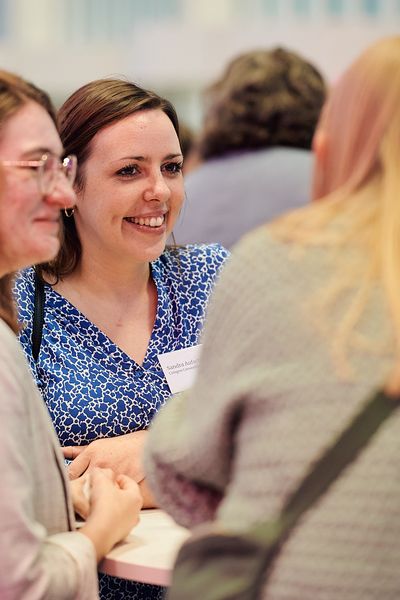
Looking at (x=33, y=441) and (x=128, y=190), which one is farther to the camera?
(x=128, y=190)

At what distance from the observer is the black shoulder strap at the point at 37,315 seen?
2.49 m

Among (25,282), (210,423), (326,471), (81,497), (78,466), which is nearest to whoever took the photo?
(326,471)

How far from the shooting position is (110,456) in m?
2.35

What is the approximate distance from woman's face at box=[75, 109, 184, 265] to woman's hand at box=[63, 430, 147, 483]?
20.4 inches

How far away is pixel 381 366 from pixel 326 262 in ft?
0.51

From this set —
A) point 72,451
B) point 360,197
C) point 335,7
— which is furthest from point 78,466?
point 335,7

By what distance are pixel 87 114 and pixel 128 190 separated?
214 millimetres

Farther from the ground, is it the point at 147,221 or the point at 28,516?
the point at 147,221

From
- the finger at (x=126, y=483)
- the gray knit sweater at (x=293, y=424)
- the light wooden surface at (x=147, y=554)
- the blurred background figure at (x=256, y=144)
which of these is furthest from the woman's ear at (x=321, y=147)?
the blurred background figure at (x=256, y=144)

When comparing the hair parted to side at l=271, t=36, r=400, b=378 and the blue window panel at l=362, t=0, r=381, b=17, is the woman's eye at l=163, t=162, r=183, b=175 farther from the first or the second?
the blue window panel at l=362, t=0, r=381, b=17

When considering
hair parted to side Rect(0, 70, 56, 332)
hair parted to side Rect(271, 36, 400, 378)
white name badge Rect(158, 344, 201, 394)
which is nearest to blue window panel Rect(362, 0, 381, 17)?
white name badge Rect(158, 344, 201, 394)

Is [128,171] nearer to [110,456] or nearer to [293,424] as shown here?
[110,456]

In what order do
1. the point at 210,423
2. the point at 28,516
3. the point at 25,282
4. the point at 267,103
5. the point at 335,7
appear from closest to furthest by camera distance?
the point at 210,423 < the point at 28,516 < the point at 25,282 < the point at 267,103 < the point at 335,7

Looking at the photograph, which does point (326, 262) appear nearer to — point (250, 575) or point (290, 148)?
point (250, 575)
